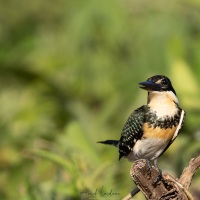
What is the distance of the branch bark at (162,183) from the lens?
137 inches

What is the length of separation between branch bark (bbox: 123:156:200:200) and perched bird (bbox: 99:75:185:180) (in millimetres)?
107

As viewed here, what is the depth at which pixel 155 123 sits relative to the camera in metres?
3.72

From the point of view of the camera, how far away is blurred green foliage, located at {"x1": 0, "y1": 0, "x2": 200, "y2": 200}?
6.56 meters

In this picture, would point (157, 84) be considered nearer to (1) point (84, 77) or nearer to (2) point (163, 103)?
(2) point (163, 103)

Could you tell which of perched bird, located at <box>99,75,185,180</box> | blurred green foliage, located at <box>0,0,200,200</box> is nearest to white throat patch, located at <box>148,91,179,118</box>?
perched bird, located at <box>99,75,185,180</box>

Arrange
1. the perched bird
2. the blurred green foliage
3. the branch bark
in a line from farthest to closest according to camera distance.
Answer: the blurred green foliage → the perched bird → the branch bark

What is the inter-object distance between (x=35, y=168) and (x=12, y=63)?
2252 millimetres

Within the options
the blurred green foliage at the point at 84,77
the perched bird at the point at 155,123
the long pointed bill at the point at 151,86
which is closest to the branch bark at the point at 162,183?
the perched bird at the point at 155,123

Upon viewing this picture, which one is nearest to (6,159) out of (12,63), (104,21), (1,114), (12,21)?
(1,114)

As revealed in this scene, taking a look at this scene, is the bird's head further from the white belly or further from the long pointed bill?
the white belly

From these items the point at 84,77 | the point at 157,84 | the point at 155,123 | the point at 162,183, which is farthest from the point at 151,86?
the point at 84,77

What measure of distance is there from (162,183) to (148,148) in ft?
0.76

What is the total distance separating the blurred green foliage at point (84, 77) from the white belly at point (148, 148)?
159 centimetres

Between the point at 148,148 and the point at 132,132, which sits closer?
the point at 148,148
